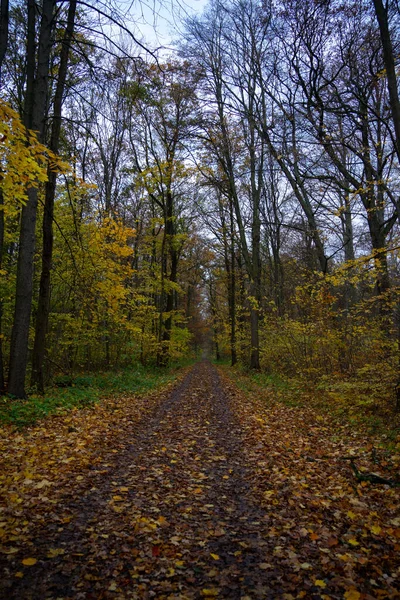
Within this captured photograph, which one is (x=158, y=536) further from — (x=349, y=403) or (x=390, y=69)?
(x=390, y=69)

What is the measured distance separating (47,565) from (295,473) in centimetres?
345

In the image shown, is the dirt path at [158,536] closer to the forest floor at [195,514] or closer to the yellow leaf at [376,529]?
the forest floor at [195,514]

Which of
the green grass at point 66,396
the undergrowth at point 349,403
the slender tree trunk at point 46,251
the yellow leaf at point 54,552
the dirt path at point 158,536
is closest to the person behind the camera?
the dirt path at point 158,536

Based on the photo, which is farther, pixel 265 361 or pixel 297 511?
pixel 265 361

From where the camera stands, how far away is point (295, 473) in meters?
5.00

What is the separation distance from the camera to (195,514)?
384cm

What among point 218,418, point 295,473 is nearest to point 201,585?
point 295,473

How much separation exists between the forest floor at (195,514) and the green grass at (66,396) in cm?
47

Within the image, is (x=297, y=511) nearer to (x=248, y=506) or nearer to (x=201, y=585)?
(x=248, y=506)

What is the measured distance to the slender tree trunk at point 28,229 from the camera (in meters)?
7.86

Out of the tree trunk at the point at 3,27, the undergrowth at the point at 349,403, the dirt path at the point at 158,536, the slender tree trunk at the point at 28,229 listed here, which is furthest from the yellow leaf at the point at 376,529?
the tree trunk at the point at 3,27

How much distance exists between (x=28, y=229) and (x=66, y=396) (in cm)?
441

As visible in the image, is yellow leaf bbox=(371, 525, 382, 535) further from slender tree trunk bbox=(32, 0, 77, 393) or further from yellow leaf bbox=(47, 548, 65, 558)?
slender tree trunk bbox=(32, 0, 77, 393)

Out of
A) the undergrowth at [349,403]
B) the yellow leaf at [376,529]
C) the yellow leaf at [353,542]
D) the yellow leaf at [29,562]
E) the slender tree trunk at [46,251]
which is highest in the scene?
the slender tree trunk at [46,251]
